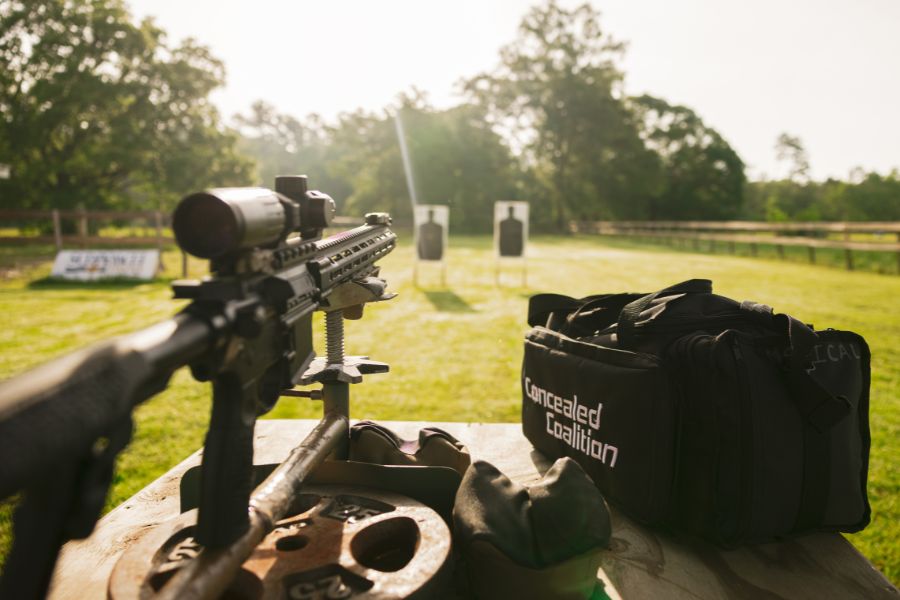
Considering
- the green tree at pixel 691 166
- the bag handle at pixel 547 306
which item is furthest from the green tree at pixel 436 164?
the bag handle at pixel 547 306

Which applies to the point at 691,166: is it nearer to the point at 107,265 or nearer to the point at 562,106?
the point at 562,106

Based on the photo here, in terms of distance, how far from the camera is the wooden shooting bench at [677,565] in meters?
1.30

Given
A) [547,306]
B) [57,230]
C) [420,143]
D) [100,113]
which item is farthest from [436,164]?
[547,306]

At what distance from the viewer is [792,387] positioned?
147 cm

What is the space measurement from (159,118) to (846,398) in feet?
86.7

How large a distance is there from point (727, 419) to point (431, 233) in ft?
30.2

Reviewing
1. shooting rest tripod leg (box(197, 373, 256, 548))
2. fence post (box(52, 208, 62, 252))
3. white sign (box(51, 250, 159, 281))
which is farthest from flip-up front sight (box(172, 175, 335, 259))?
fence post (box(52, 208, 62, 252))

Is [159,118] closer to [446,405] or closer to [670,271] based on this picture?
[670,271]

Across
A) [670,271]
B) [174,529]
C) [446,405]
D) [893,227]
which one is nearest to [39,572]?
[174,529]

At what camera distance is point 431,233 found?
1045 centimetres

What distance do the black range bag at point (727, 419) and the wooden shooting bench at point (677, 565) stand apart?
2.3 inches

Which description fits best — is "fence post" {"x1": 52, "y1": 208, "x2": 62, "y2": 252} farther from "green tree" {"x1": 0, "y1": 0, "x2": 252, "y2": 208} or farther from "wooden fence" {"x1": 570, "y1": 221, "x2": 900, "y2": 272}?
"wooden fence" {"x1": 570, "y1": 221, "x2": 900, "y2": 272}

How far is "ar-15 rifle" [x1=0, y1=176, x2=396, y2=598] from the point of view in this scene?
1.98 feet

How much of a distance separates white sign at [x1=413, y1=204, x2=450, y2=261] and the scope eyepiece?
31.0ft
